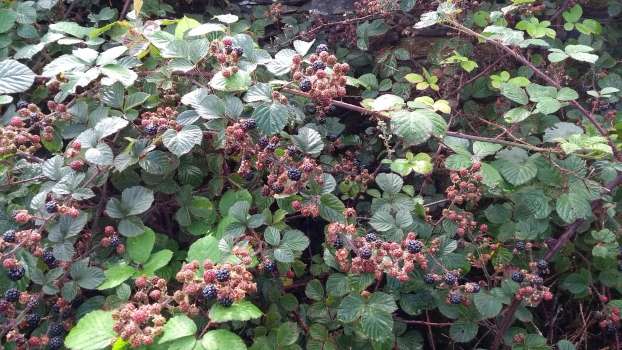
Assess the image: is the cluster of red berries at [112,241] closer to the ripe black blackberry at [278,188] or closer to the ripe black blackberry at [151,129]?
the ripe black blackberry at [151,129]

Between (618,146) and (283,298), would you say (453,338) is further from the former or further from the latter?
(618,146)

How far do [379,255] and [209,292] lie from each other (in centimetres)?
44

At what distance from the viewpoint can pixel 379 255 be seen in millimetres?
1362

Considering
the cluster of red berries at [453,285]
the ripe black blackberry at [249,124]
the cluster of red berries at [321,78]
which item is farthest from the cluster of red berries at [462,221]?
the ripe black blackberry at [249,124]

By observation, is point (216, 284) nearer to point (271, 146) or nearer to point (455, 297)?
point (271, 146)

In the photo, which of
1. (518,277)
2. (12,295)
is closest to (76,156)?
(12,295)

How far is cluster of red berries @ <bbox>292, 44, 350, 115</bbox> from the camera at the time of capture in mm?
1506

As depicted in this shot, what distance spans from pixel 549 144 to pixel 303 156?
904mm

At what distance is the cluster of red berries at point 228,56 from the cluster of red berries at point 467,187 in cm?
73

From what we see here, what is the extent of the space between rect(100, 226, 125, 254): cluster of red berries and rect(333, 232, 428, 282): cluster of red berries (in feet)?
1.89

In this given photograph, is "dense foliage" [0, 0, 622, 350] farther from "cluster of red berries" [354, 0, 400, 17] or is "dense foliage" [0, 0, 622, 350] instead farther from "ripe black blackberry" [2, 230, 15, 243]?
"cluster of red berries" [354, 0, 400, 17]

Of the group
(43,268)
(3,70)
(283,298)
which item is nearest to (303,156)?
(283,298)

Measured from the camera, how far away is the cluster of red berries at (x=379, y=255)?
134cm

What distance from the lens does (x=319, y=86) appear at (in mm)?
1515
